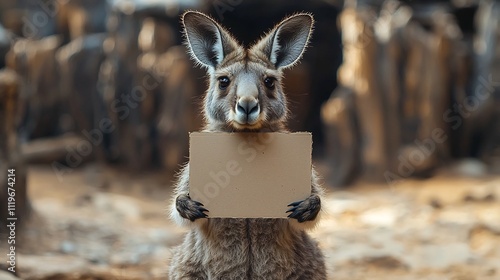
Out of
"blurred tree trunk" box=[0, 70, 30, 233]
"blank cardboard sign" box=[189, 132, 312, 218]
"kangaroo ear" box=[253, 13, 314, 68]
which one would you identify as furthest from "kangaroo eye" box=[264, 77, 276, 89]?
"blurred tree trunk" box=[0, 70, 30, 233]

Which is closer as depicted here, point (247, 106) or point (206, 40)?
point (247, 106)

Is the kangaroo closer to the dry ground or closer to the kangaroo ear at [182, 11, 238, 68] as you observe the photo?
the kangaroo ear at [182, 11, 238, 68]

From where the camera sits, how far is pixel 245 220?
13.4 feet

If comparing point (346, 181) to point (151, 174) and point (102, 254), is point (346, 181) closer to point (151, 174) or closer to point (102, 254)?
point (151, 174)

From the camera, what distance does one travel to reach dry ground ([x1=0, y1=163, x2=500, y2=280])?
6051 millimetres

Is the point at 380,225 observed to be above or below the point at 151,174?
below

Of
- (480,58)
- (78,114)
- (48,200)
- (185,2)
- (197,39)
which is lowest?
(48,200)

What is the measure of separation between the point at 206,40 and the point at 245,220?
127 cm

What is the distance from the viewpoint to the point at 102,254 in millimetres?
6781

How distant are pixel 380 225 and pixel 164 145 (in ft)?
17.7

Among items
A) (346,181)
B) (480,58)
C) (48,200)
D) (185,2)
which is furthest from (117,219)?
(480,58)

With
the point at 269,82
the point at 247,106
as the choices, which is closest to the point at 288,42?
the point at 269,82

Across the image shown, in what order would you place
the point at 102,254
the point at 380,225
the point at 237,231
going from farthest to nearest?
the point at 380,225
the point at 102,254
the point at 237,231

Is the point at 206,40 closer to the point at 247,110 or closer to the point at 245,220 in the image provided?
the point at 247,110
